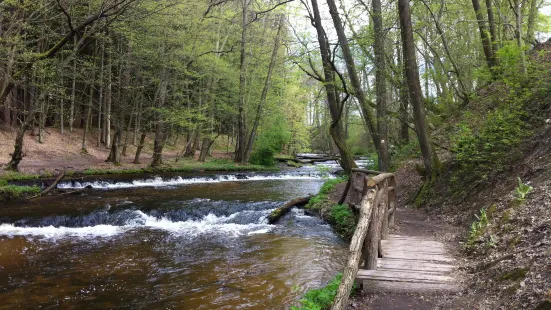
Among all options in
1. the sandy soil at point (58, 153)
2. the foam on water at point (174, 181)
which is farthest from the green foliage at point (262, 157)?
the sandy soil at point (58, 153)

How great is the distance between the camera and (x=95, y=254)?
8188 millimetres

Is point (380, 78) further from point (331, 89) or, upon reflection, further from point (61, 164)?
point (61, 164)

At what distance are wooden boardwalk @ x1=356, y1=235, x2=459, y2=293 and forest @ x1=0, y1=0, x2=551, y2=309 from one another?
1.38ft

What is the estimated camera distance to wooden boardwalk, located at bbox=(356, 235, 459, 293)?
4.68 meters

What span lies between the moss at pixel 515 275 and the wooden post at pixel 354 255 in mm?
1551

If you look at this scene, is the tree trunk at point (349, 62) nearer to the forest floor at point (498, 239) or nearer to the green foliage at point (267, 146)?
the forest floor at point (498, 239)

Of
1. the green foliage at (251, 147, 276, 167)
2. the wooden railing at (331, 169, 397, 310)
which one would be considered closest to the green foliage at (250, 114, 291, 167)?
the green foliage at (251, 147, 276, 167)

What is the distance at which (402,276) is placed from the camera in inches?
191

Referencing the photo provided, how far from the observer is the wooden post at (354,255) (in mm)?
3654

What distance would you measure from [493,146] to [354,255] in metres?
5.65

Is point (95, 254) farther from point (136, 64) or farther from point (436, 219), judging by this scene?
point (136, 64)

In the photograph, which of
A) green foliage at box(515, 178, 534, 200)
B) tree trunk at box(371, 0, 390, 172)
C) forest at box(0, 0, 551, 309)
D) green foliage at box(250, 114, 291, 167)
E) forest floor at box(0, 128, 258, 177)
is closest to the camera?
green foliage at box(515, 178, 534, 200)

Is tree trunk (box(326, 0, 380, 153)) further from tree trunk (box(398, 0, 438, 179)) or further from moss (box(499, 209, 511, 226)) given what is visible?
moss (box(499, 209, 511, 226))

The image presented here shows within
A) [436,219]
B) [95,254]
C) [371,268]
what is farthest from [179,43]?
[371,268]
